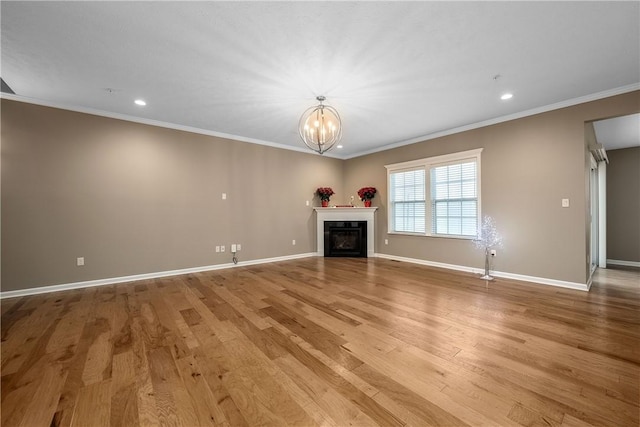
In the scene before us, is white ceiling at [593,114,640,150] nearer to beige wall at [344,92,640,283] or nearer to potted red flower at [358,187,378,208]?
beige wall at [344,92,640,283]

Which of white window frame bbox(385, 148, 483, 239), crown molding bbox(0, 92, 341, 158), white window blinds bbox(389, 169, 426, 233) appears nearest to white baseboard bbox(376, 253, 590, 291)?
white window frame bbox(385, 148, 483, 239)

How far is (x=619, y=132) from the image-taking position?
14.8 feet

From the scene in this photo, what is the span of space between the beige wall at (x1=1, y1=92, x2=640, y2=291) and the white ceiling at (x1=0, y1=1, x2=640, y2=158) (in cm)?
41

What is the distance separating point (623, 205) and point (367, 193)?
5.65 m

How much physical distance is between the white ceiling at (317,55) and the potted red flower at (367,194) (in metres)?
2.46

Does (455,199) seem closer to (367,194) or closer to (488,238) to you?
(488,238)

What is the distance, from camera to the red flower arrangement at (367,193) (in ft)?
20.7

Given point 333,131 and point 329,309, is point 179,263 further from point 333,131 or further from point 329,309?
point 333,131

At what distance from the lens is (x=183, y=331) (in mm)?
2379

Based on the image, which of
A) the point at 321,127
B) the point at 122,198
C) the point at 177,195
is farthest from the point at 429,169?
the point at 122,198

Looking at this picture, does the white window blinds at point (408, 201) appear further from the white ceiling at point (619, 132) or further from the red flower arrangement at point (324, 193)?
the white ceiling at point (619, 132)

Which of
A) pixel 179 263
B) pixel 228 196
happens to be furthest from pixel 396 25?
pixel 179 263

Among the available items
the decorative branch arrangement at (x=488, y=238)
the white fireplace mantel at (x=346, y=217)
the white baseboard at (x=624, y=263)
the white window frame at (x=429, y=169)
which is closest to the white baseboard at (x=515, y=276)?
the decorative branch arrangement at (x=488, y=238)

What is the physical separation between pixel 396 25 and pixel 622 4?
1.70 meters
